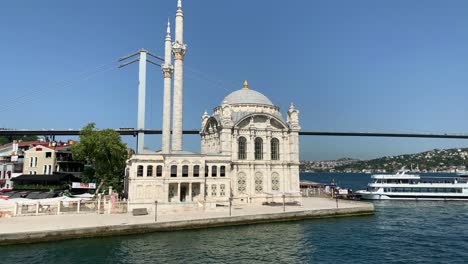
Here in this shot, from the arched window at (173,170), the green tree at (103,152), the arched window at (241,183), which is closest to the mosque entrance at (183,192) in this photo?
the arched window at (173,170)

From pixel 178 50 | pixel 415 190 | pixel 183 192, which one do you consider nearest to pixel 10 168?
pixel 183 192

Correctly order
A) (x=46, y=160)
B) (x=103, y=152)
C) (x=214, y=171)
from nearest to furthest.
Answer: (x=214, y=171), (x=103, y=152), (x=46, y=160)

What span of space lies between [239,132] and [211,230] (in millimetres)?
17405

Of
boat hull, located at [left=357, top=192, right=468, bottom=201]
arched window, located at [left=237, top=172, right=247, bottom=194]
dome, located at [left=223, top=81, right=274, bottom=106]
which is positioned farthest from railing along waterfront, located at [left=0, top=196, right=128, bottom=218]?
boat hull, located at [left=357, top=192, right=468, bottom=201]

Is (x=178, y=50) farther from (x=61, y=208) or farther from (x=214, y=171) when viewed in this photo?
(x=61, y=208)

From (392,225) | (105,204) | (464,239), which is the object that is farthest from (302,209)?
(105,204)

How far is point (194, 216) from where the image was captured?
35.0 m

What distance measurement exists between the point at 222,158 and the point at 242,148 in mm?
5394

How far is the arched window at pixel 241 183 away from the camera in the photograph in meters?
46.2

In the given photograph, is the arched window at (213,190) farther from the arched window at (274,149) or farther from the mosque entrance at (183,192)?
the arched window at (274,149)

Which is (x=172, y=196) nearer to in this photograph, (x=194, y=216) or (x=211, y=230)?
(x=194, y=216)

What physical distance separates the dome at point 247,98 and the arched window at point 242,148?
6.10 meters

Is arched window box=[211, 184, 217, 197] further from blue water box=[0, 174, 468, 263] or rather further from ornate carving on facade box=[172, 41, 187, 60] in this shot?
ornate carving on facade box=[172, 41, 187, 60]

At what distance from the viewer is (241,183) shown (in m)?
46.4
